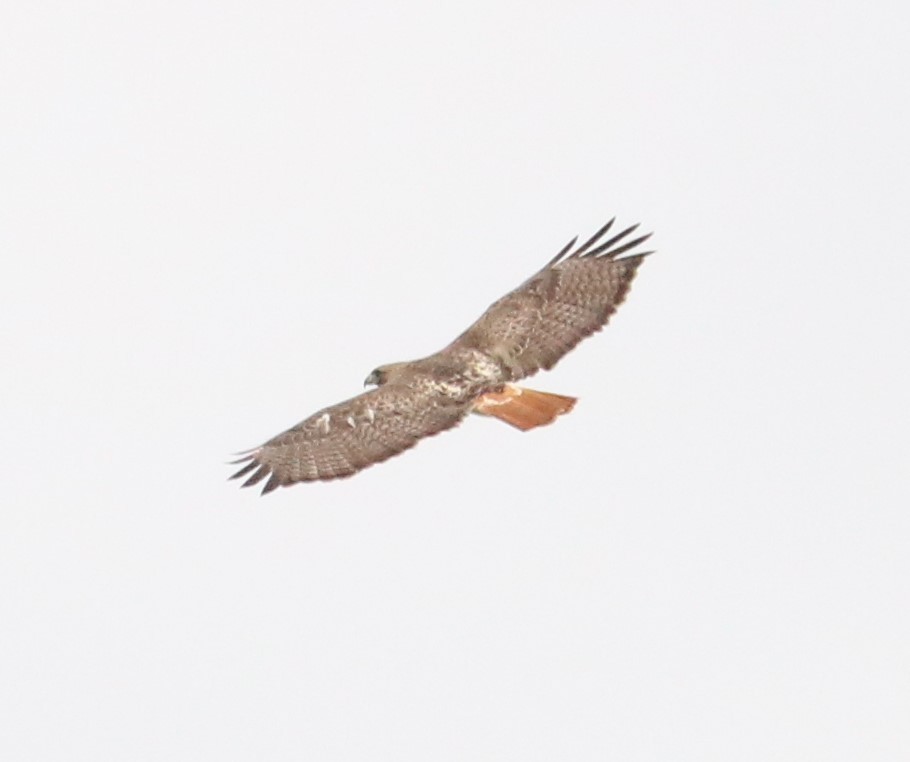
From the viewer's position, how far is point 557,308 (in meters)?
18.1

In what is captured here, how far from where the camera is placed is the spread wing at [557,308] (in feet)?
58.5

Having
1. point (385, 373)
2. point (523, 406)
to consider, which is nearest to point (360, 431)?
point (385, 373)

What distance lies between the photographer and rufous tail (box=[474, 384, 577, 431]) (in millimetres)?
17484

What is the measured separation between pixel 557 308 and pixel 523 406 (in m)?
0.93

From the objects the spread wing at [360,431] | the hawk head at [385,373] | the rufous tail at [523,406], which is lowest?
the rufous tail at [523,406]

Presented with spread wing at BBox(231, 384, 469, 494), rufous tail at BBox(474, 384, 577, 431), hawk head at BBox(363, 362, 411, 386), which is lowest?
rufous tail at BBox(474, 384, 577, 431)

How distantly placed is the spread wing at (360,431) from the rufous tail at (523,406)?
19 cm

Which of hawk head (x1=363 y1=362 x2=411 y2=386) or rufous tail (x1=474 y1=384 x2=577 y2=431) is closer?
rufous tail (x1=474 y1=384 x2=577 y2=431)

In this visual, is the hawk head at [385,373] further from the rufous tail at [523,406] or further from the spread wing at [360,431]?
the rufous tail at [523,406]

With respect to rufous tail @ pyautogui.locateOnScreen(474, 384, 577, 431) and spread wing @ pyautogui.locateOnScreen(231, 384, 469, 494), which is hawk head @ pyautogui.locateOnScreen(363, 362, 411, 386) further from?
rufous tail @ pyautogui.locateOnScreen(474, 384, 577, 431)

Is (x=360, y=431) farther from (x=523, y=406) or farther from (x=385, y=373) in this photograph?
(x=523, y=406)

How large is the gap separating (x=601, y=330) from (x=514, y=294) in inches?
29.7

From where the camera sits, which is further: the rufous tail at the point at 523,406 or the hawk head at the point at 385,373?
the hawk head at the point at 385,373

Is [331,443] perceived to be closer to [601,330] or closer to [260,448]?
[260,448]
